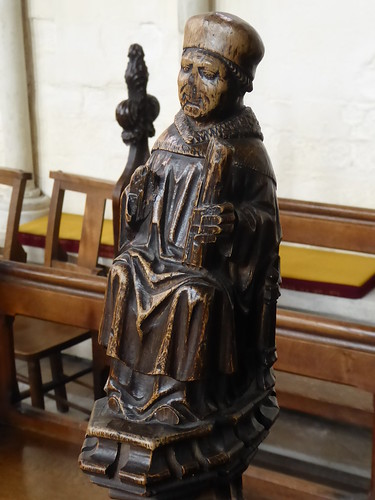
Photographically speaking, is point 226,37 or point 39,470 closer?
point 226,37

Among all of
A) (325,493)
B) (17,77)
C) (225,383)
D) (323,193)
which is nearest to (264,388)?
(225,383)

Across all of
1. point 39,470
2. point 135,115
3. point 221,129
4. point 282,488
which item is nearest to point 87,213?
point 135,115

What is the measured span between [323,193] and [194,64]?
9.33 feet

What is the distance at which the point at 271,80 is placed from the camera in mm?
4250

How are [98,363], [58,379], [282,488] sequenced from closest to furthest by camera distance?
[282,488] < [98,363] < [58,379]

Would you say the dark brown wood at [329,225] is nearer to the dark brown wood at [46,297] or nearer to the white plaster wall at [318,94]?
the white plaster wall at [318,94]

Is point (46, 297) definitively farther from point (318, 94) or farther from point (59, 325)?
point (318, 94)

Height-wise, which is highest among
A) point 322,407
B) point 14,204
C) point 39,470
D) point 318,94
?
point 318,94

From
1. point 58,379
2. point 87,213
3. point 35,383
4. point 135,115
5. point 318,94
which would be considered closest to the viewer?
point 135,115

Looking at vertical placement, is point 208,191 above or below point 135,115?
below

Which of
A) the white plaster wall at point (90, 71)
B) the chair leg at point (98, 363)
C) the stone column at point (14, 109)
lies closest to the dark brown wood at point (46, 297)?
the chair leg at point (98, 363)

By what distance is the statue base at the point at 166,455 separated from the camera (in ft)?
4.86

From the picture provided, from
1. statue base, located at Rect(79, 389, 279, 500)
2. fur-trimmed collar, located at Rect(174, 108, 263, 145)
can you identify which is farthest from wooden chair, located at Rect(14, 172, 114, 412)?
fur-trimmed collar, located at Rect(174, 108, 263, 145)

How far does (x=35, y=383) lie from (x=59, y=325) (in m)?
0.33
